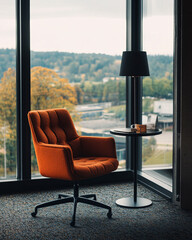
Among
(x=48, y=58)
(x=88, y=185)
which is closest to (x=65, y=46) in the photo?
(x=48, y=58)

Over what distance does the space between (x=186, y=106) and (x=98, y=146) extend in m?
0.98

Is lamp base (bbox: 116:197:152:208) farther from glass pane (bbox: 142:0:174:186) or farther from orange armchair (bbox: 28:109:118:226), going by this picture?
glass pane (bbox: 142:0:174:186)

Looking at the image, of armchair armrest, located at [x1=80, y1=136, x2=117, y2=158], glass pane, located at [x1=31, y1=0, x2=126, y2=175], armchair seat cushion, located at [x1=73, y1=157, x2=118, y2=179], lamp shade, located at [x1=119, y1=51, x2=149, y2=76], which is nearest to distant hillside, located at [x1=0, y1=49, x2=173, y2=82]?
glass pane, located at [x1=31, y1=0, x2=126, y2=175]

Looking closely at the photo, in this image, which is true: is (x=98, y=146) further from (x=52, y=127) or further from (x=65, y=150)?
(x=65, y=150)

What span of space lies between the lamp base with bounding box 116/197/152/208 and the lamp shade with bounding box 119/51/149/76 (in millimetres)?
1304

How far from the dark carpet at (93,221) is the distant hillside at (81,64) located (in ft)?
4.84

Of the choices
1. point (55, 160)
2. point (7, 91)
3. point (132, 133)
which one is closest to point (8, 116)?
point (7, 91)

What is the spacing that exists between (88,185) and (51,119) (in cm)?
114

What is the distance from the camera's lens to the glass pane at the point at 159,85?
410 centimetres

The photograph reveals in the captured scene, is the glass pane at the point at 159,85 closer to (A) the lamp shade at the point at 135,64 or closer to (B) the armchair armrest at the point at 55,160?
(A) the lamp shade at the point at 135,64

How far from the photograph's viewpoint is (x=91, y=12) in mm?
4660

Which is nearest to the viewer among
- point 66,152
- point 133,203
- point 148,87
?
point 66,152

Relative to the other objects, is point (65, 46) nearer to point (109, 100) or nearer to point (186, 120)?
point (109, 100)

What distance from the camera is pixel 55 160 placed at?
11.2 feet
